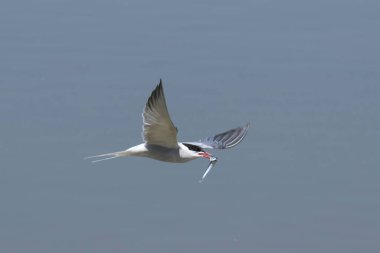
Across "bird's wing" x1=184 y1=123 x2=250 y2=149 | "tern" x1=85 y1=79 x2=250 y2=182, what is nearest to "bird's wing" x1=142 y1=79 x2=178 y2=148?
"tern" x1=85 y1=79 x2=250 y2=182

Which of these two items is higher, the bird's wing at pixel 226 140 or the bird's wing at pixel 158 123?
the bird's wing at pixel 226 140

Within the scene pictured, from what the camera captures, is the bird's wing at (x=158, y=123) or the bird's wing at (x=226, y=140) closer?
the bird's wing at (x=158, y=123)

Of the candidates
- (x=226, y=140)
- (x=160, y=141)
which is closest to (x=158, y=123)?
(x=160, y=141)

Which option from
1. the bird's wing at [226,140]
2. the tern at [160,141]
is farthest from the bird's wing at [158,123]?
the bird's wing at [226,140]

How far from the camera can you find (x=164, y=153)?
616 inches

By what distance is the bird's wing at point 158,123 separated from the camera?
14.5 meters

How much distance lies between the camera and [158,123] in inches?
592

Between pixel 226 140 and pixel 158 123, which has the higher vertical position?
pixel 226 140

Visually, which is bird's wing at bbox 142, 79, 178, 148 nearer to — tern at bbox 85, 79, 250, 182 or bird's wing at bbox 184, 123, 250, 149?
tern at bbox 85, 79, 250, 182

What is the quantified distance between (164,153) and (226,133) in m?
2.36

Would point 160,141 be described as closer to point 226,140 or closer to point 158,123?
point 158,123

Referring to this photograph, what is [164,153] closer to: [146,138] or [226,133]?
[146,138]

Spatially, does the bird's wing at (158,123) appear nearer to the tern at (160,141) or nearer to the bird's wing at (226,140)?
the tern at (160,141)

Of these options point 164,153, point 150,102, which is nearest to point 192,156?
point 164,153
